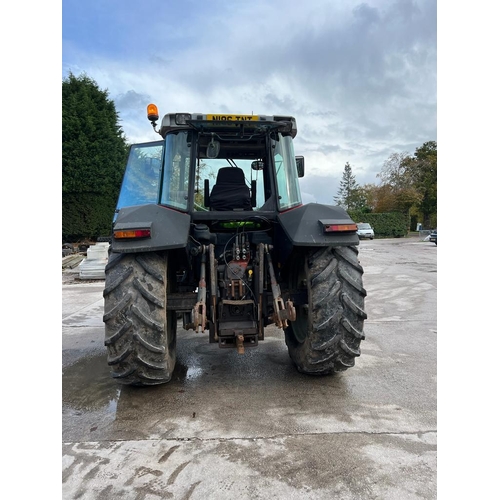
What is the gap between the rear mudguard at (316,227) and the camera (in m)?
3.08

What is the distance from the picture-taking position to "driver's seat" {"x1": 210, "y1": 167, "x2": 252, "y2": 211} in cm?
407

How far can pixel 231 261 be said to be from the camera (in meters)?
3.54

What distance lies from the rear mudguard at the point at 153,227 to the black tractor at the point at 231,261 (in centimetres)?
1

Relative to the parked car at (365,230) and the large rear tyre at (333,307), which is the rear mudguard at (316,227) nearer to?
the large rear tyre at (333,307)

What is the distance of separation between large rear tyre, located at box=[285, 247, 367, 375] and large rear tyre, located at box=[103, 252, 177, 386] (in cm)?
116

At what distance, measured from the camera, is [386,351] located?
172 inches

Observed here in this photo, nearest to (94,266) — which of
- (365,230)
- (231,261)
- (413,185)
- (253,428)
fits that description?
(231,261)

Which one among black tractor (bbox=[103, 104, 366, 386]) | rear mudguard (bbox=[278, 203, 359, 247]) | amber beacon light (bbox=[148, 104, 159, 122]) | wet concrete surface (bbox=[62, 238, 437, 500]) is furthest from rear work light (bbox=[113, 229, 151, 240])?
amber beacon light (bbox=[148, 104, 159, 122])

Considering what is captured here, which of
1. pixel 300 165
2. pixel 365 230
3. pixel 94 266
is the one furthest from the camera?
pixel 365 230

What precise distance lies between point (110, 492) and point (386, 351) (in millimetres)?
3201

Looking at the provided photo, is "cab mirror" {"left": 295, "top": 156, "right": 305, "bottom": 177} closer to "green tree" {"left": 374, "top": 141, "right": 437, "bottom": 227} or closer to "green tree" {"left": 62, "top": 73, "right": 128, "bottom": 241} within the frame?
"green tree" {"left": 62, "top": 73, "right": 128, "bottom": 241}

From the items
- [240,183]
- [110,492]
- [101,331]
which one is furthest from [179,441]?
[101,331]

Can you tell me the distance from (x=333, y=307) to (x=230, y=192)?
1.67 m

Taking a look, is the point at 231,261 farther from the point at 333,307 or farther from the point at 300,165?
the point at 300,165
